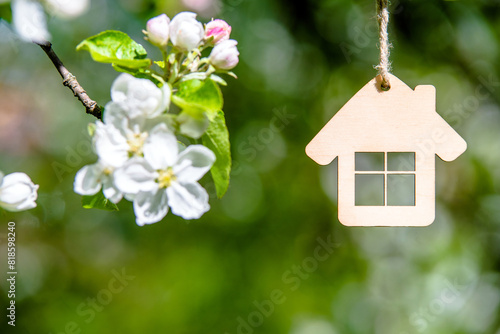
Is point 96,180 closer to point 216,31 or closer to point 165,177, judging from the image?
point 165,177

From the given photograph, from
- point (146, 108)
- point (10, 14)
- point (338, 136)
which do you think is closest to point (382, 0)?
point (338, 136)

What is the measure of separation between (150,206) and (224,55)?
0.65 ft

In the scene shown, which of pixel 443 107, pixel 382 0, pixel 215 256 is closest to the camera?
pixel 382 0

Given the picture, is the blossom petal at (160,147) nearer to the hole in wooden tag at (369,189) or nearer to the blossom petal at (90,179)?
the blossom petal at (90,179)

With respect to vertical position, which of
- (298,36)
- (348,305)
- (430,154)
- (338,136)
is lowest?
(348,305)

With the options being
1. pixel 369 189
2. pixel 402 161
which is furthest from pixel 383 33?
pixel 369 189

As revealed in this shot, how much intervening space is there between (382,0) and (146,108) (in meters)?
0.41

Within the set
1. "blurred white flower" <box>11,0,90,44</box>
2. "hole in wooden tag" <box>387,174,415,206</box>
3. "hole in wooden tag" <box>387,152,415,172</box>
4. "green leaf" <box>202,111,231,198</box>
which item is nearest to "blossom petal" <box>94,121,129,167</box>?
"green leaf" <box>202,111,231,198</box>

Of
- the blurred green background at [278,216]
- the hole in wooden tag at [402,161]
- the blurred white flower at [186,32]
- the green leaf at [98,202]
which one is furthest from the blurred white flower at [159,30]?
the blurred green background at [278,216]

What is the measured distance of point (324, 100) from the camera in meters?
2.04

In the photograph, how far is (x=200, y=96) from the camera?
510 mm

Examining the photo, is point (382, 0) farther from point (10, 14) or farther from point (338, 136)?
point (10, 14)

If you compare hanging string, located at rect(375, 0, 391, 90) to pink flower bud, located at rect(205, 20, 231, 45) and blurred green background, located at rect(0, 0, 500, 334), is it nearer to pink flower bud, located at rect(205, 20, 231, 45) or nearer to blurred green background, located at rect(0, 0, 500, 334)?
pink flower bud, located at rect(205, 20, 231, 45)

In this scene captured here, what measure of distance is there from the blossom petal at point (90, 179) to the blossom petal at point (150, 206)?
5cm
